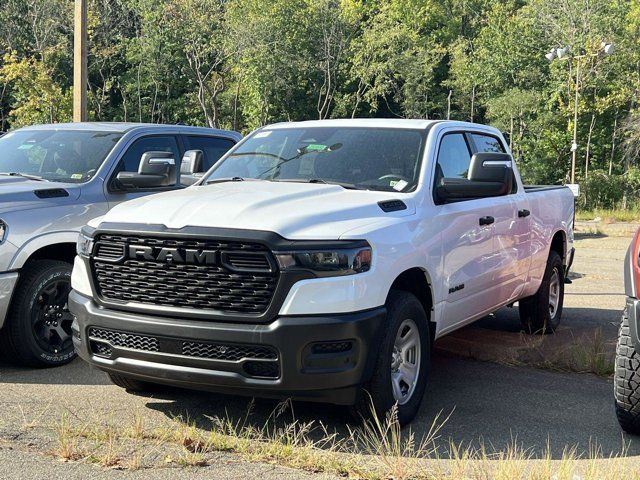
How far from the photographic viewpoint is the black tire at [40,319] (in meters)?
6.23

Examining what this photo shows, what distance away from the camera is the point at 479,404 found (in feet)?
18.6

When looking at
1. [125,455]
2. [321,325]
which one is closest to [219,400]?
[125,455]

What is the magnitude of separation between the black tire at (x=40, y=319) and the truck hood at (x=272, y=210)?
1520 mm

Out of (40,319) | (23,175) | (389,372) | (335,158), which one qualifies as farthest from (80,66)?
(389,372)

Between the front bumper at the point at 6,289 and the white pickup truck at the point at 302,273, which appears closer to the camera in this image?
the white pickup truck at the point at 302,273

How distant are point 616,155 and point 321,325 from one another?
49.4m

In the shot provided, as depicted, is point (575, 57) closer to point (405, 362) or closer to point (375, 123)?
point (375, 123)

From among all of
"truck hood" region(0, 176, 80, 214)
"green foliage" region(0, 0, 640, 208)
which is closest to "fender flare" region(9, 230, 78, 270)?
"truck hood" region(0, 176, 80, 214)

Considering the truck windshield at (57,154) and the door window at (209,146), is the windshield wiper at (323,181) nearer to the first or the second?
the truck windshield at (57,154)

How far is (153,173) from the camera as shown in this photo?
6.87 meters

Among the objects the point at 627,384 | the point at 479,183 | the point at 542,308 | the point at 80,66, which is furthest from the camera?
the point at 80,66

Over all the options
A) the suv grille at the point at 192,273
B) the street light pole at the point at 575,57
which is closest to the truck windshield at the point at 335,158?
the suv grille at the point at 192,273

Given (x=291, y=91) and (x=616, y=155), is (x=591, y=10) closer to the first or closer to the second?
(x=616, y=155)

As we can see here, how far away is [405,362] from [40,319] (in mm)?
3040
